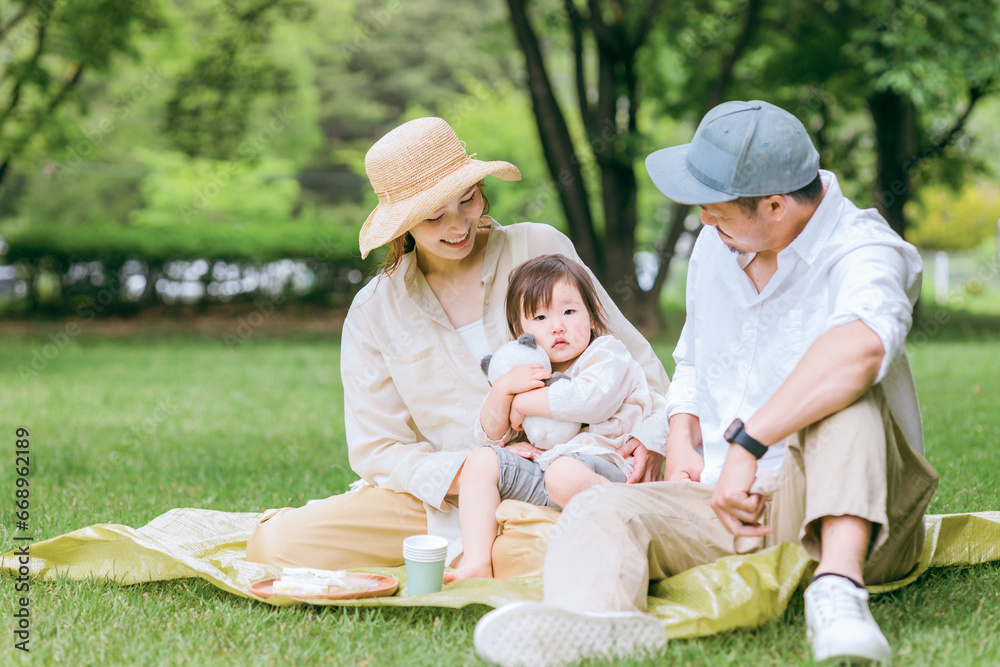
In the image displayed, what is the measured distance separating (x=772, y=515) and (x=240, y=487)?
3.03 metres

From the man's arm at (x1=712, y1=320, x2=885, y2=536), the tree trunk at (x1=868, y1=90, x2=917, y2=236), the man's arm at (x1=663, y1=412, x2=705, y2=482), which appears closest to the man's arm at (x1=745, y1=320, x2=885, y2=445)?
the man's arm at (x1=712, y1=320, x2=885, y2=536)

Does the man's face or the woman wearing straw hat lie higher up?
the man's face

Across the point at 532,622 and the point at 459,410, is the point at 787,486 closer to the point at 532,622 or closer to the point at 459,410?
the point at 532,622

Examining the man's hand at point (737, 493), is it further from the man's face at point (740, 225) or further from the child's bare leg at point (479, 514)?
the child's bare leg at point (479, 514)

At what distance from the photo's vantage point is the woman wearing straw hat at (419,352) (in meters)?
3.19

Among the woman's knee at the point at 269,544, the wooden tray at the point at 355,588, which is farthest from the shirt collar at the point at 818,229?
the woman's knee at the point at 269,544

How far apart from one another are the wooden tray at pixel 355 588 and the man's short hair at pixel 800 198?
4.80 ft

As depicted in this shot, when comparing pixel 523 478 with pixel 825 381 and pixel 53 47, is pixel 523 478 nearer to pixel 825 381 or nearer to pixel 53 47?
pixel 825 381

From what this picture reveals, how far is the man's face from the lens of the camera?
2.52 metres

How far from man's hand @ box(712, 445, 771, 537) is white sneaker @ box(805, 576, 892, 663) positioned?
0.23 m

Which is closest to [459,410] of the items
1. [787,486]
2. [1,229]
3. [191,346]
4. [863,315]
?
[787,486]

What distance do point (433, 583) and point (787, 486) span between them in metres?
1.03

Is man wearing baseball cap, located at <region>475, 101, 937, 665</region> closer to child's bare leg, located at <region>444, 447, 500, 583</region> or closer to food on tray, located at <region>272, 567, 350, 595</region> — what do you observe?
child's bare leg, located at <region>444, 447, 500, 583</region>

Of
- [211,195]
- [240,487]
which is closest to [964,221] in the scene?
[211,195]
